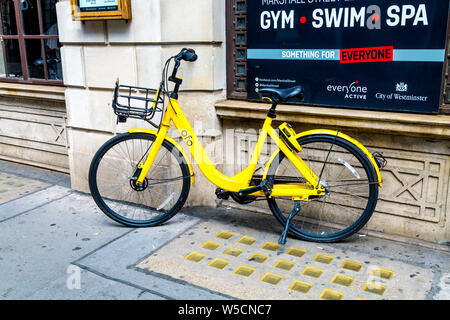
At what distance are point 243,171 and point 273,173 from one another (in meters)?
0.29

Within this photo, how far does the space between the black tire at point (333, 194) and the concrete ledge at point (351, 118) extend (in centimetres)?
23

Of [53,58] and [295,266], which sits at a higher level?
[53,58]

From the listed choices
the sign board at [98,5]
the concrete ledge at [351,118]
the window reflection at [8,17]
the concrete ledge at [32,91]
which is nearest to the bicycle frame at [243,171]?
the concrete ledge at [351,118]

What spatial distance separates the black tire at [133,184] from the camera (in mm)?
4289

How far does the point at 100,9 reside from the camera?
4520mm

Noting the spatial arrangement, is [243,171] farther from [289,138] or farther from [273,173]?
[289,138]

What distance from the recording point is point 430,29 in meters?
3.57

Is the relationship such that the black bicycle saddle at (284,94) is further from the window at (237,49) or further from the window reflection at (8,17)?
the window reflection at (8,17)

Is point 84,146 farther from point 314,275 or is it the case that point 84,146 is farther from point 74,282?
point 314,275

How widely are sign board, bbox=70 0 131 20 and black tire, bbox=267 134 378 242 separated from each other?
6.67ft

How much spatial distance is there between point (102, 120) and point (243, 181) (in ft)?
5.96

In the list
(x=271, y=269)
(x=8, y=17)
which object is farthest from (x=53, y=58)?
(x=271, y=269)
